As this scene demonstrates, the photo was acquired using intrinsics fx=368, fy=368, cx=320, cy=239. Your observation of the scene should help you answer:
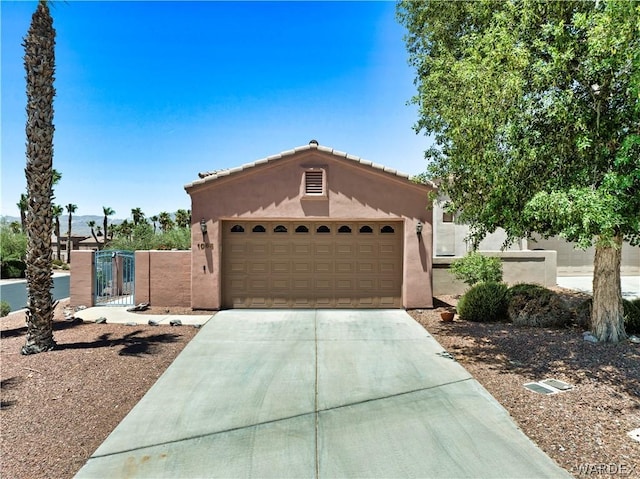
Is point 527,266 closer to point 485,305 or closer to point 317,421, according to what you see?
point 485,305

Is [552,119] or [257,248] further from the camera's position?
[257,248]

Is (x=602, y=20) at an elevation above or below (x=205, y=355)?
above

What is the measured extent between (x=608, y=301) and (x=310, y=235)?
7874 mm

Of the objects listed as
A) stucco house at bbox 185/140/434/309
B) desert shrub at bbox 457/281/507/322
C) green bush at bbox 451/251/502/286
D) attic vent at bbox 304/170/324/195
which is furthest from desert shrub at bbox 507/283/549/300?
attic vent at bbox 304/170/324/195

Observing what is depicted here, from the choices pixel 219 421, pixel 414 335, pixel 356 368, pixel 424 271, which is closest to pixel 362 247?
pixel 424 271

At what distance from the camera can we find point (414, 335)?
920cm

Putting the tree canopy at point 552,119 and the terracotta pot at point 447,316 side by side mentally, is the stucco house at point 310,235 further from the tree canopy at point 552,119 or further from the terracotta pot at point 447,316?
the tree canopy at point 552,119

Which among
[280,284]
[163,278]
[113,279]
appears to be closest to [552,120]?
[280,284]

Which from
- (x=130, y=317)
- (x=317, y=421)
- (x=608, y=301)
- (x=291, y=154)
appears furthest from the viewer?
(x=291, y=154)

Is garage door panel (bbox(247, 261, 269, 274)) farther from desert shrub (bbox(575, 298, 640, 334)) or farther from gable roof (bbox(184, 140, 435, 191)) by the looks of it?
desert shrub (bbox(575, 298, 640, 334))

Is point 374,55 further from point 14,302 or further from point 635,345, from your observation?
point 14,302

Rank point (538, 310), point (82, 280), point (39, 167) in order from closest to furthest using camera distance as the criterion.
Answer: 1. point (39, 167)
2. point (538, 310)
3. point (82, 280)

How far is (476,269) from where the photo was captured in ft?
43.1

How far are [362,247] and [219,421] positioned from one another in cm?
795
